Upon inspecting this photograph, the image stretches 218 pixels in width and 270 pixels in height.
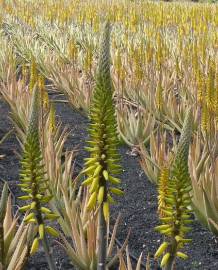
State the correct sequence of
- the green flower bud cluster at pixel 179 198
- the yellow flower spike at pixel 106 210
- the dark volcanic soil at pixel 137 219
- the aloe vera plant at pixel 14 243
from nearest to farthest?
the green flower bud cluster at pixel 179 198 < the yellow flower spike at pixel 106 210 < the aloe vera plant at pixel 14 243 < the dark volcanic soil at pixel 137 219

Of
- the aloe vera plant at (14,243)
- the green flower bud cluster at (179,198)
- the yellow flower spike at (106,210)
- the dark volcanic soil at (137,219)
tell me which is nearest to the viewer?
the green flower bud cluster at (179,198)

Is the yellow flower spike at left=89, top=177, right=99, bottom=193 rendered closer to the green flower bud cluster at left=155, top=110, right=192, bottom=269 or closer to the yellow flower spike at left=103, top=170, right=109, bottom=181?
the yellow flower spike at left=103, top=170, right=109, bottom=181

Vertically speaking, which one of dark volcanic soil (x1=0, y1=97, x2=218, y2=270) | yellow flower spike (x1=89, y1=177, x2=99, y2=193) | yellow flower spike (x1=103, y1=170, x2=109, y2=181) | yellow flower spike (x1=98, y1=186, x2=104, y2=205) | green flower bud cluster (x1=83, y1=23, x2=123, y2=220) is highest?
green flower bud cluster (x1=83, y1=23, x2=123, y2=220)

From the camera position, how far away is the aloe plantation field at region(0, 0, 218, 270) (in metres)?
1.02

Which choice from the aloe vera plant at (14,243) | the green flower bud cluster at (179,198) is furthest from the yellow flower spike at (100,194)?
the aloe vera plant at (14,243)

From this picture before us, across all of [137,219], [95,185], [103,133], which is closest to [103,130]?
[103,133]

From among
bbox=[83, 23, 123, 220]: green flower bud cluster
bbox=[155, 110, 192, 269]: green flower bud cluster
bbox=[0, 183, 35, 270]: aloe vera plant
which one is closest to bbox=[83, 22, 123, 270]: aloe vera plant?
bbox=[83, 23, 123, 220]: green flower bud cluster

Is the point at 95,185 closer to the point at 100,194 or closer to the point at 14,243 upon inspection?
the point at 100,194

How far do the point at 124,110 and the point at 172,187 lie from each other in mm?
2621

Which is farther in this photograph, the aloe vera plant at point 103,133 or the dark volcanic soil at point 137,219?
the dark volcanic soil at point 137,219

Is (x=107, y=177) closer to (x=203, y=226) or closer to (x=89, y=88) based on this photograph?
(x=203, y=226)

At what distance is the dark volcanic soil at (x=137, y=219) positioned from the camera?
2149 millimetres

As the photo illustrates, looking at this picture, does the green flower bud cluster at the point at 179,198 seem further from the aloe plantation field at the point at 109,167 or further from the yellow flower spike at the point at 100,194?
the yellow flower spike at the point at 100,194

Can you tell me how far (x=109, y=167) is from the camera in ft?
3.46
